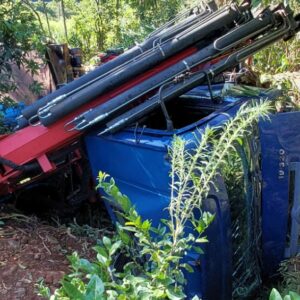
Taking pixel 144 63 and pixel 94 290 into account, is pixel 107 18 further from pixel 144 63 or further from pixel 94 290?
pixel 94 290

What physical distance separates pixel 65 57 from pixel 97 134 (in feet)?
13.8

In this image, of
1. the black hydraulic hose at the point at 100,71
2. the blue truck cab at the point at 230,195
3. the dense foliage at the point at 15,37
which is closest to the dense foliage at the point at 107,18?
the dense foliage at the point at 15,37

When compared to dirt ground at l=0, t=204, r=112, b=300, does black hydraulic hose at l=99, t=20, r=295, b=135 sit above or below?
above

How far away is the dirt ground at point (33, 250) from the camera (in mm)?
2924

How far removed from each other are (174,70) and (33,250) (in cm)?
165

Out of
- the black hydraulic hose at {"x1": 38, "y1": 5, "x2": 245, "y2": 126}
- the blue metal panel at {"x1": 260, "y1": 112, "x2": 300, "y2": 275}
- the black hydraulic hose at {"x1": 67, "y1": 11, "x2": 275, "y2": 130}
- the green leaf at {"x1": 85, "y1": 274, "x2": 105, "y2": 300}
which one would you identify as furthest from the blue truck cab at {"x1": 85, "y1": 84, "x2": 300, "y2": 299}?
the green leaf at {"x1": 85, "y1": 274, "x2": 105, "y2": 300}

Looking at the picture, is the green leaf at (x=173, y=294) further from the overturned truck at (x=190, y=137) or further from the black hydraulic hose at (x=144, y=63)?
the black hydraulic hose at (x=144, y=63)

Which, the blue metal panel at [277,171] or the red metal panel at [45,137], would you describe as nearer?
the blue metal panel at [277,171]

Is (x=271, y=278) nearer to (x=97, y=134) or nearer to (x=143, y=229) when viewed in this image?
(x=97, y=134)

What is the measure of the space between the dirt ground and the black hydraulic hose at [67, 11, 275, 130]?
93 centimetres

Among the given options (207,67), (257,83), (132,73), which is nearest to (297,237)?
(207,67)

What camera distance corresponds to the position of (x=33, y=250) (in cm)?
339

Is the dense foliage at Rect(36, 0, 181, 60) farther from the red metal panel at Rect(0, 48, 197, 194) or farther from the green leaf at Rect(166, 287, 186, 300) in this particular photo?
the green leaf at Rect(166, 287, 186, 300)

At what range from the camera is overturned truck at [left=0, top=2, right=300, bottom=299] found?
2838mm
